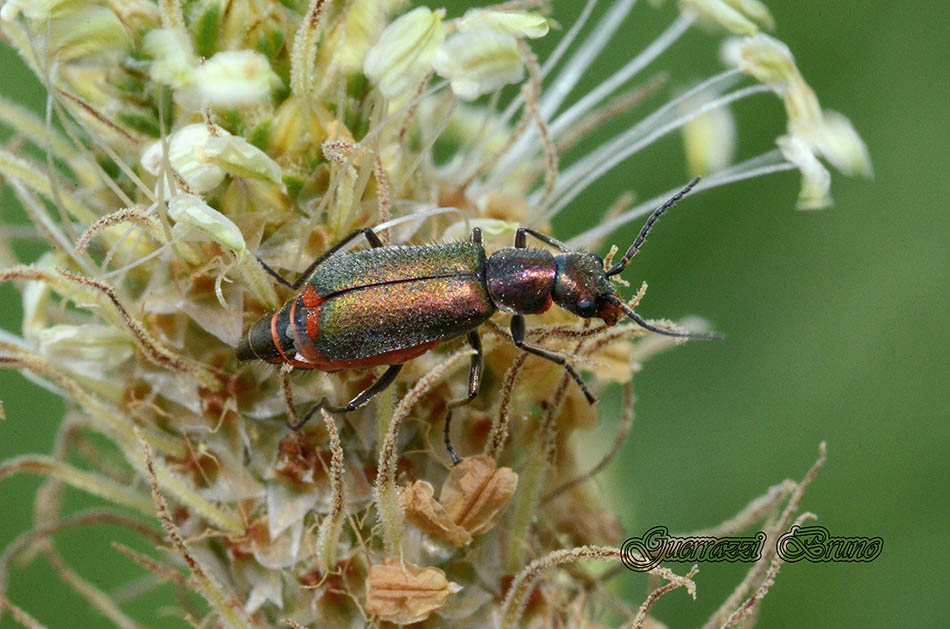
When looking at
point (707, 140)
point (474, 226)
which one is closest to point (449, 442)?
point (474, 226)

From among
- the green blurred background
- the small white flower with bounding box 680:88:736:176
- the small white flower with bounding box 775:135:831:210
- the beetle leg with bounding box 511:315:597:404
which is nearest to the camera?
the beetle leg with bounding box 511:315:597:404

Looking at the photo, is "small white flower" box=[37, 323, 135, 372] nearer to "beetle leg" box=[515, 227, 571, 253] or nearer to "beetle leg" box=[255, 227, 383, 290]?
"beetle leg" box=[255, 227, 383, 290]

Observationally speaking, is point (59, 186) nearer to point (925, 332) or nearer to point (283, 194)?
point (283, 194)

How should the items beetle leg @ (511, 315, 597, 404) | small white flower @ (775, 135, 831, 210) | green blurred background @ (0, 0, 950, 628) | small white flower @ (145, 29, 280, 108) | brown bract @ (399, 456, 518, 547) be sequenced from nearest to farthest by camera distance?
small white flower @ (145, 29, 280, 108) → brown bract @ (399, 456, 518, 547) → beetle leg @ (511, 315, 597, 404) → small white flower @ (775, 135, 831, 210) → green blurred background @ (0, 0, 950, 628)

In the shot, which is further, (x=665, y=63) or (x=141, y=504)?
(x=665, y=63)

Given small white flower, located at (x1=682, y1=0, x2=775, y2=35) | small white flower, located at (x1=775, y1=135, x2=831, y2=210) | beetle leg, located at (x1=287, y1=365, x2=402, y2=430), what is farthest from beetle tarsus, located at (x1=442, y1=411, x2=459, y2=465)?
small white flower, located at (x1=682, y1=0, x2=775, y2=35)

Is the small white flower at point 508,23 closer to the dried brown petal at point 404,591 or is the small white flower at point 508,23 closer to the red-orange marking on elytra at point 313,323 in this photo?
the red-orange marking on elytra at point 313,323

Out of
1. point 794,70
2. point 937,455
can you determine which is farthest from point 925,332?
point 794,70
